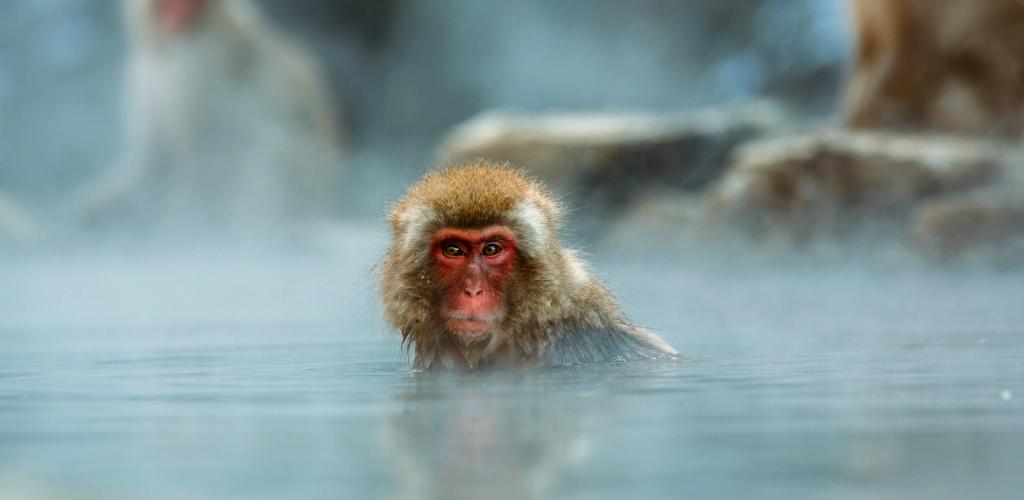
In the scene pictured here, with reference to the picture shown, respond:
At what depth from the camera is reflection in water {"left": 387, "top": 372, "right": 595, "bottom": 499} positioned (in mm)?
1655

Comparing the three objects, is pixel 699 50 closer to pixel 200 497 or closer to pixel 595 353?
pixel 595 353

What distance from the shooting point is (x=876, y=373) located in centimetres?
336

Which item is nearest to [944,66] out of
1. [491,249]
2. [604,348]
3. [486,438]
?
[604,348]

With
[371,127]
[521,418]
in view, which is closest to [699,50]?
[371,127]

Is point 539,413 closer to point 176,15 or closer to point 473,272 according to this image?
point 473,272

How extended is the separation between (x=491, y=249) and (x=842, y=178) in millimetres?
5987

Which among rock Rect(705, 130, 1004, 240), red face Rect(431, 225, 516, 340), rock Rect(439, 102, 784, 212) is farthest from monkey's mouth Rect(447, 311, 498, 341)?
rock Rect(439, 102, 784, 212)

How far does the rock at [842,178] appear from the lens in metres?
9.10

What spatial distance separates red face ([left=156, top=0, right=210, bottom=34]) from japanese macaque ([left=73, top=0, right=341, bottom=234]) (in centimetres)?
1

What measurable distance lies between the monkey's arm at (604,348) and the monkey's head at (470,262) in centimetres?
12

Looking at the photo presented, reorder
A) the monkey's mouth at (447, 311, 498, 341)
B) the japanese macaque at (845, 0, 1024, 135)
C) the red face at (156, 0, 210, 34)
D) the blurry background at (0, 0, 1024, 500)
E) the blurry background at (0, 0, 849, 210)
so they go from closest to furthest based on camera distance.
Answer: the blurry background at (0, 0, 1024, 500) → the monkey's mouth at (447, 311, 498, 341) → the japanese macaque at (845, 0, 1024, 135) → the red face at (156, 0, 210, 34) → the blurry background at (0, 0, 849, 210)

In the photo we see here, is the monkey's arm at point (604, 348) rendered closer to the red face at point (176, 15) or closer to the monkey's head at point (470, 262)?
the monkey's head at point (470, 262)

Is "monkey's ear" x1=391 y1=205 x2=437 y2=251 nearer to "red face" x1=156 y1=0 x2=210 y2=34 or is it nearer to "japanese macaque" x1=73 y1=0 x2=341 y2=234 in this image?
"japanese macaque" x1=73 y1=0 x2=341 y2=234

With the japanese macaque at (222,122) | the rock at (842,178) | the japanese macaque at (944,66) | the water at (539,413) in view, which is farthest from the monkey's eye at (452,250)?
the japanese macaque at (222,122)
